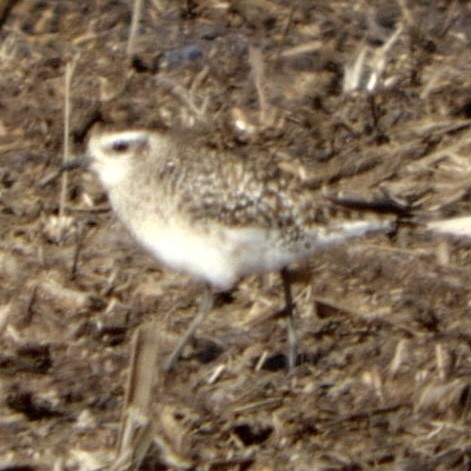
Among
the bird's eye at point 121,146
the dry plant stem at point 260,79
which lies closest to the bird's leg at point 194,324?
the bird's eye at point 121,146

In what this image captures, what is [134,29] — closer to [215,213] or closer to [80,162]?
[80,162]

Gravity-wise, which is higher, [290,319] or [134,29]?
[290,319]

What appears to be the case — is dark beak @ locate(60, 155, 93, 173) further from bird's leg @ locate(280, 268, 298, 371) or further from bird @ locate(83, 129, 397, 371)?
bird's leg @ locate(280, 268, 298, 371)

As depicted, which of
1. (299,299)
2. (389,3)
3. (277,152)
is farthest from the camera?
(389,3)

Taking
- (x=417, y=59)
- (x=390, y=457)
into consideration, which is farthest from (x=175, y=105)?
(x=390, y=457)

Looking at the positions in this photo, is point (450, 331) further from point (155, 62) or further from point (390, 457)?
point (155, 62)

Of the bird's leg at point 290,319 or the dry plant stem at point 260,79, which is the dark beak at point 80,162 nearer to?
the bird's leg at point 290,319

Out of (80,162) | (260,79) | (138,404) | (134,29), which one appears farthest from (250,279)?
(134,29)
